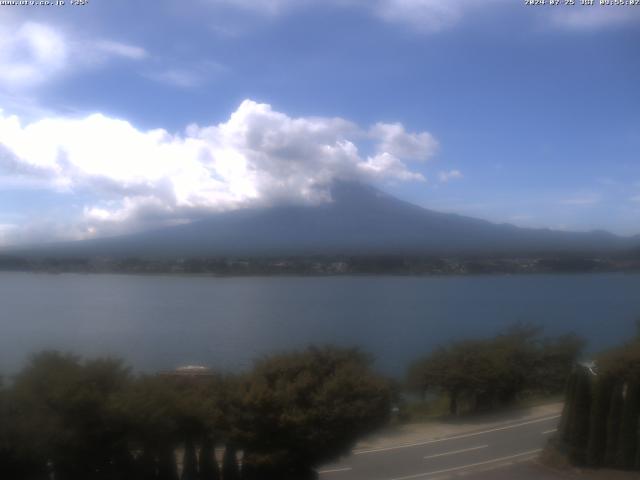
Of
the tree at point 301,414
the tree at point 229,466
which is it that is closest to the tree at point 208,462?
the tree at point 229,466

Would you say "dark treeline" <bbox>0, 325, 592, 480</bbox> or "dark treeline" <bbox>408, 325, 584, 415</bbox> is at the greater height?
"dark treeline" <bbox>0, 325, 592, 480</bbox>

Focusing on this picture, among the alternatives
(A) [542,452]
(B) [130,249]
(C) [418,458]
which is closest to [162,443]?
(C) [418,458]

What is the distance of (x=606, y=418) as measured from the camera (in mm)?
11016

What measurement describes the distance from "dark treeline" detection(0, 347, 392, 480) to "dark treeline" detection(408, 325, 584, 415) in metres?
7.80

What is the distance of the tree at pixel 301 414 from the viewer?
9203 mm

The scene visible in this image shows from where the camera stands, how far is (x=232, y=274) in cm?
3288

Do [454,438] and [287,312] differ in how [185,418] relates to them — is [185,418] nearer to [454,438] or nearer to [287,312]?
[454,438]

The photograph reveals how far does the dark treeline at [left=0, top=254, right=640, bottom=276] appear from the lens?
28.9 metres

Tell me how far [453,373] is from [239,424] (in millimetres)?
9895

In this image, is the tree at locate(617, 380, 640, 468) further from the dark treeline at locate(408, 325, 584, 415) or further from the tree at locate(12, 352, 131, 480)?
the tree at locate(12, 352, 131, 480)

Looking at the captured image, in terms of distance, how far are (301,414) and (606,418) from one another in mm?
5606

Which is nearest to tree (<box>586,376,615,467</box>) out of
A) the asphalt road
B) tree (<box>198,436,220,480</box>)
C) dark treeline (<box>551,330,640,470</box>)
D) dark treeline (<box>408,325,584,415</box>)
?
dark treeline (<box>551,330,640,470</box>)

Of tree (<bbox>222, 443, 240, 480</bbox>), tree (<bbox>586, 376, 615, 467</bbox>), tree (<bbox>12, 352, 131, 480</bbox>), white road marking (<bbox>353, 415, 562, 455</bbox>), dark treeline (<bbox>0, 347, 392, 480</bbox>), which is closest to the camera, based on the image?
tree (<bbox>12, 352, 131, 480</bbox>)

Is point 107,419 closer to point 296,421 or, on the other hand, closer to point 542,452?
point 296,421
